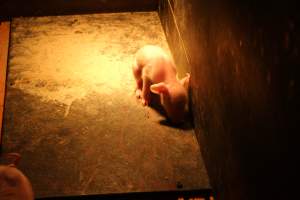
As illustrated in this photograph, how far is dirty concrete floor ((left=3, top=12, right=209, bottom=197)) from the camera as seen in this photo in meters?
3.69

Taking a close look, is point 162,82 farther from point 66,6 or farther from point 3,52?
point 66,6

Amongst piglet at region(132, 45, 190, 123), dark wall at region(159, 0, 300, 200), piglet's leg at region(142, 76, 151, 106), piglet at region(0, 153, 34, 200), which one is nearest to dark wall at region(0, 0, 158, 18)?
piglet at region(132, 45, 190, 123)

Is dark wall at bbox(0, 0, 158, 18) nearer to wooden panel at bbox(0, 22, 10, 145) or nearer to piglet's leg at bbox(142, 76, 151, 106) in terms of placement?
wooden panel at bbox(0, 22, 10, 145)

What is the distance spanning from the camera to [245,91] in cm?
255

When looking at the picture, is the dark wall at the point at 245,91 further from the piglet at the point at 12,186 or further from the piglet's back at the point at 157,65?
the piglet at the point at 12,186

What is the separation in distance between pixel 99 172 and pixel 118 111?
3.19ft

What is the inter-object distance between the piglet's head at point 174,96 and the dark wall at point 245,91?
0.14 meters

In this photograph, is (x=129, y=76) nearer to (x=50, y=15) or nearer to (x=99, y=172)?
(x=99, y=172)

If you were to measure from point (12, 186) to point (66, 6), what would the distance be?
13.1 ft

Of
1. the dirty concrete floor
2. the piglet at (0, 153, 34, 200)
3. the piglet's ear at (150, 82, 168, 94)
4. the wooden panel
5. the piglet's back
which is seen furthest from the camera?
the wooden panel

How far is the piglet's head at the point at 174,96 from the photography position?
13.6 feet

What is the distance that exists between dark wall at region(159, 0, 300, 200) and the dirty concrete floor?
0.42 m

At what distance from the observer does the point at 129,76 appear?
16.8ft

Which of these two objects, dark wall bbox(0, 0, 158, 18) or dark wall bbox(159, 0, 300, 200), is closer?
dark wall bbox(159, 0, 300, 200)
